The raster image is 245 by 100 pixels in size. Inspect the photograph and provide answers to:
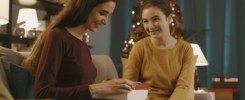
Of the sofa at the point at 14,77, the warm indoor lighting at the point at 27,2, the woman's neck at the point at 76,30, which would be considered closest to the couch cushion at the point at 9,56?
the sofa at the point at 14,77

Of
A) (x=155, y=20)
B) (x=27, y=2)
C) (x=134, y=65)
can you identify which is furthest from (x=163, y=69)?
(x=27, y=2)

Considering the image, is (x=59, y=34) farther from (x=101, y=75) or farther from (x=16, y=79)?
(x=101, y=75)

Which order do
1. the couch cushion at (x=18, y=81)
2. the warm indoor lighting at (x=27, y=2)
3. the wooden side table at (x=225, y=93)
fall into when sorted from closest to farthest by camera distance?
the couch cushion at (x=18, y=81)
the wooden side table at (x=225, y=93)
the warm indoor lighting at (x=27, y=2)

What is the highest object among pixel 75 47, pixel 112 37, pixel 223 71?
pixel 75 47

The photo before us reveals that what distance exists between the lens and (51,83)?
127 cm

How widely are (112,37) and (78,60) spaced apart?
3390 millimetres

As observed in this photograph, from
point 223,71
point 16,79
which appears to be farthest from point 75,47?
point 223,71

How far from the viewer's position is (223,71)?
13.7 ft

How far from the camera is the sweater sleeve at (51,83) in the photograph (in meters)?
1.26

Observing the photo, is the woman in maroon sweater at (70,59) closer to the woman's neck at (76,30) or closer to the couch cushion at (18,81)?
the woman's neck at (76,30)

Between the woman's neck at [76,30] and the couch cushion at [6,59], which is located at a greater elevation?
the woman's neck at [76,30]

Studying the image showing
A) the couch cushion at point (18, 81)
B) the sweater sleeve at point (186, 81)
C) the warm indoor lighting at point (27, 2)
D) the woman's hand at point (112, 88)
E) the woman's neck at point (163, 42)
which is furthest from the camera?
the warm indoor lighting at point (27, 2)

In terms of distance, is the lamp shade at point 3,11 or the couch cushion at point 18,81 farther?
the lamp shade at point 3,11

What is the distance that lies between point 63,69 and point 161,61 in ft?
2.70
